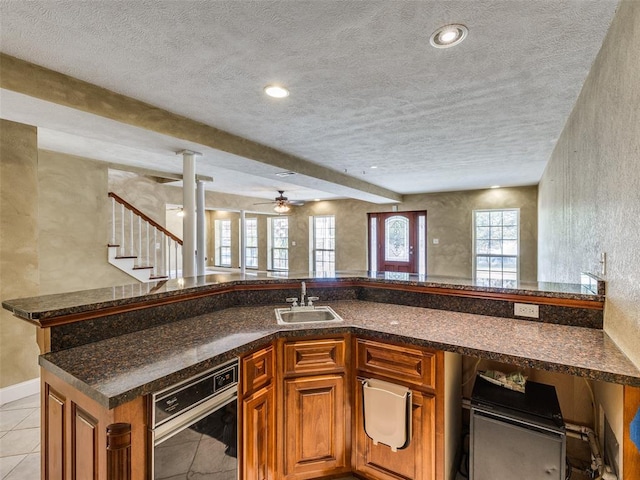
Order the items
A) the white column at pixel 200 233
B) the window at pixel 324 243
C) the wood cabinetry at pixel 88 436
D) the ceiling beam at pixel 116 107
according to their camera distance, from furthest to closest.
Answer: the window at pixel 324 243 < the white column at pixel 200 233 < the ceiling beam at pixel 116 107 < the wood cabinetry at pixel 88 436

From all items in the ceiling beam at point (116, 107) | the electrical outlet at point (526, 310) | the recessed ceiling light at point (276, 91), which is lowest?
the electrical outlet at point (526, 310)

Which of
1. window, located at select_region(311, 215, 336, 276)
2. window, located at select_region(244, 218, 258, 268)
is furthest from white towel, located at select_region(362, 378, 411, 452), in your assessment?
window, located at select_region(244, 218, 258, 268)

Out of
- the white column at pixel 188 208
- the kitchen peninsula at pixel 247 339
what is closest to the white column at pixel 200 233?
the white column at pixel 188 208

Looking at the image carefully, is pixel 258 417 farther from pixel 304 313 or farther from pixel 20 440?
pixel 20 440

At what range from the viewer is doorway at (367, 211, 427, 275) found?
789 centimetres

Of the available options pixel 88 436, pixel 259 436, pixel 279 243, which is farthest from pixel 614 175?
pixel 279 243

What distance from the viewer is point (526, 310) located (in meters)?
1.95

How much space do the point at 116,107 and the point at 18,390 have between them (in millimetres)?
2787

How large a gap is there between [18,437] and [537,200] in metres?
8.01

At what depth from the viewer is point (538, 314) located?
75.8 inches

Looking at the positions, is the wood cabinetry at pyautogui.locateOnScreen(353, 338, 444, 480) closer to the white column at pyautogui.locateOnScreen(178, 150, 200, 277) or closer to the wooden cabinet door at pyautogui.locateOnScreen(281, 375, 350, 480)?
the wooden cabinet door at pyautogui.locateOnScreen(281, 375, 350, 480)

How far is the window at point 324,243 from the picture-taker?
9164mm

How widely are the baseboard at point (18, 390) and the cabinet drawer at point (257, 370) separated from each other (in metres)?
2.84

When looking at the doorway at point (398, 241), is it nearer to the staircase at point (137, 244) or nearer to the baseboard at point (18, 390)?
the staircase at point (137, 244)
